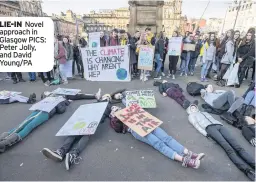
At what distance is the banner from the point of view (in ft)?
24.4

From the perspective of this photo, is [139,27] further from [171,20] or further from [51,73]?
[171,20]

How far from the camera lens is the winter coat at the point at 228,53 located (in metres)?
7.00

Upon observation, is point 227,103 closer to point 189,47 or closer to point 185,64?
point 189,47

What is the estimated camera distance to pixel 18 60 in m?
4.15

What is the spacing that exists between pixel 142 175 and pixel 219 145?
171 cm

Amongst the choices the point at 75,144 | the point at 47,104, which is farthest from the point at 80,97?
the point at 75,144

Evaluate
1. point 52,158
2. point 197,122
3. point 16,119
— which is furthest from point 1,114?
point 197,122

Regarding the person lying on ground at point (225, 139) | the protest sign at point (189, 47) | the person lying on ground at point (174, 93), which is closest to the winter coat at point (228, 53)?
the protest sign at point (189, 47)

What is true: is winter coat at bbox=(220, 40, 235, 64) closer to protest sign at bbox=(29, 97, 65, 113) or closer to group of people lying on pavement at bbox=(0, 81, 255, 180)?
group of people lying on pavement at bbox=(0, 81, 255, 180)

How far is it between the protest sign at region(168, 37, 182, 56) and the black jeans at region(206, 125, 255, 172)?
509cm

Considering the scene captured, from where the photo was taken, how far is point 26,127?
379 centimetres

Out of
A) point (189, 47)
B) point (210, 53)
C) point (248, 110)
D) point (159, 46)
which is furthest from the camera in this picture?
point (189, 47)

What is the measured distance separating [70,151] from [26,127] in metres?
1.30

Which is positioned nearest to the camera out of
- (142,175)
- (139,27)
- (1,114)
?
(142,175)
